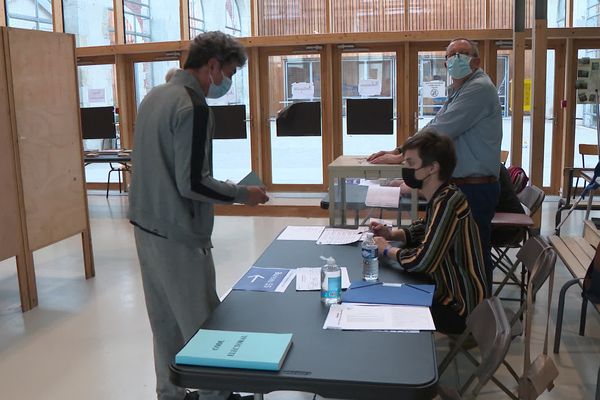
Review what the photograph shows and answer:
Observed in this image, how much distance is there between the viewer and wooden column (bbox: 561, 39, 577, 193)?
27.7ft

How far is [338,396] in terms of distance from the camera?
1.50 m

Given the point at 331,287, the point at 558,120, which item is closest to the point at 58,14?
the point at 558,120

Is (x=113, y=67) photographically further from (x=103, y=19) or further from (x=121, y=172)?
(x=121, y=172)

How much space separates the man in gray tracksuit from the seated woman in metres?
0.67

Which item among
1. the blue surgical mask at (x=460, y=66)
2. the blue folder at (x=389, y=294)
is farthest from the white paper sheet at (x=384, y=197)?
the blue folder at (x=389, y=294)

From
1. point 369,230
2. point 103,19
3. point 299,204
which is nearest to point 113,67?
point 103,19

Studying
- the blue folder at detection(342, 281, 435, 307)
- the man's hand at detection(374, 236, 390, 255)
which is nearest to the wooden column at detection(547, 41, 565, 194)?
the man's hand at detection(374, 236, 390, 255)

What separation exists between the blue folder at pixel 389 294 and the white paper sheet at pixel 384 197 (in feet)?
4.43

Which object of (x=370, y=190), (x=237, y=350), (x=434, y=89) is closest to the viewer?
(x=237, y=350)

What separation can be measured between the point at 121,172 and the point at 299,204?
3.24 m

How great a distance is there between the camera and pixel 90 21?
9.84 metres

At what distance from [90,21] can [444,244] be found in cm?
897

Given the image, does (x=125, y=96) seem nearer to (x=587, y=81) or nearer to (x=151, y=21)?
(x=151, y=21)

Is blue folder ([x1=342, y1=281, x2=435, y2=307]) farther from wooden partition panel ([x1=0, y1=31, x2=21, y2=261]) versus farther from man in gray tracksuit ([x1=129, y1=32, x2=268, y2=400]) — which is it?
wooden partition panel ([x1=0, y1=31, x2=21, y2=261])
